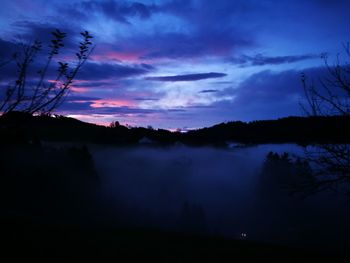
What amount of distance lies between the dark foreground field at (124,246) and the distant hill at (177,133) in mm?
2553

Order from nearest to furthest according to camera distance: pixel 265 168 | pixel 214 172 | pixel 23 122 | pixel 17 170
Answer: pixel 23 122, pixel 17 170, pixel 265 168, pixel 214 172

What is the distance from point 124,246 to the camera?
909 cm

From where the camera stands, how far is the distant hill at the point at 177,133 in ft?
25.3

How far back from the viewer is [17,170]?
1507 inches

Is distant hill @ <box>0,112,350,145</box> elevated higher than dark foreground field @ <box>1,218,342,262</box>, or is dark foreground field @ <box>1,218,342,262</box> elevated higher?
distant hill @ <box>0,112,350,145</box>

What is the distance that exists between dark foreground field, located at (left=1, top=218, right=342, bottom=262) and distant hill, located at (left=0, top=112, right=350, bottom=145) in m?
2.55

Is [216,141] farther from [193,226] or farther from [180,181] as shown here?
[193,226]

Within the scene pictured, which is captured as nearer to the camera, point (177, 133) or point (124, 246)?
point (124, 246)

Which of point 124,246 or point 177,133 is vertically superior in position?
point 177,133

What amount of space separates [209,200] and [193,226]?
143 feet

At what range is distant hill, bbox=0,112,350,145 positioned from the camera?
25.3 ft

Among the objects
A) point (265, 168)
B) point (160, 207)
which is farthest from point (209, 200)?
point (160, 207)

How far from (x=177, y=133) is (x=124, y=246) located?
12845 cm

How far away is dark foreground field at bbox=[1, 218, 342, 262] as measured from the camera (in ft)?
27.2
